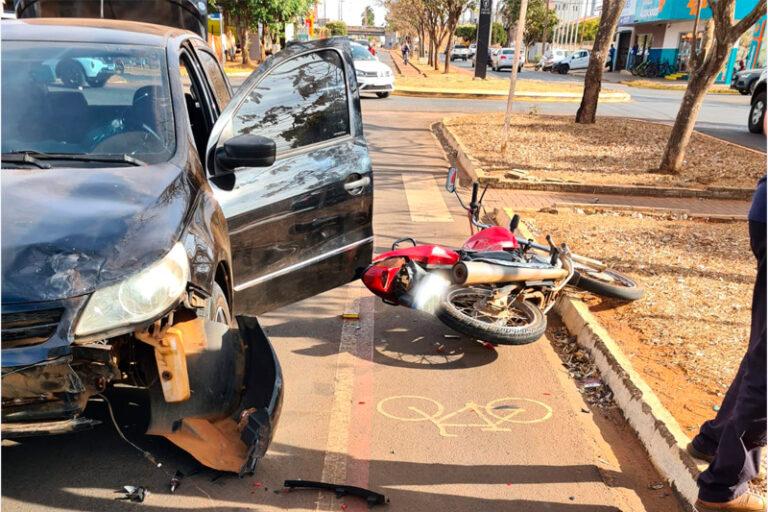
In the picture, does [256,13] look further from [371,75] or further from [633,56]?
[633,56]

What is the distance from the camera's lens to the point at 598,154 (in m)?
12.1

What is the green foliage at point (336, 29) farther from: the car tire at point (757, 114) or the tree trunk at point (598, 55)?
the car tire at point (757, 114)

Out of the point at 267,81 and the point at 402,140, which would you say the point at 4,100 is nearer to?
the point at 267,81

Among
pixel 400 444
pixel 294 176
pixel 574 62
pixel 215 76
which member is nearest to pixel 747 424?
pixel 400 444

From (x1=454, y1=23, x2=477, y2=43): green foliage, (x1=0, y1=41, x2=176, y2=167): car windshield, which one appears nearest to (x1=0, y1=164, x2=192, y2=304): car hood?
(x1=0, y1=41, x2=176, y2=167): car windshield

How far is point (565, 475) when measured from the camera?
3189 millimetres

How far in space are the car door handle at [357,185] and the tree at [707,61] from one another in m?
7.14

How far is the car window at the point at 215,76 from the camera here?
426 cm

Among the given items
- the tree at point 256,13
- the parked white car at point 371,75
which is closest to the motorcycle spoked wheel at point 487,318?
the parked white car at point 371,75

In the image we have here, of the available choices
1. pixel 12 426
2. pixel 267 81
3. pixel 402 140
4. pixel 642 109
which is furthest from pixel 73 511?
pixel 642 109

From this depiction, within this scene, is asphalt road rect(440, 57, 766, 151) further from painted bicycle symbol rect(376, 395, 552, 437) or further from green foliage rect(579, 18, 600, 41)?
green foliage rect(579, 18, 600, 41)

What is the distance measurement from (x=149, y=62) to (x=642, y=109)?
21501 millimetres

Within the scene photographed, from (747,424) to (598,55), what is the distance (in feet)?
45.5

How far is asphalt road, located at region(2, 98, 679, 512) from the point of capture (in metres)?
2.90
